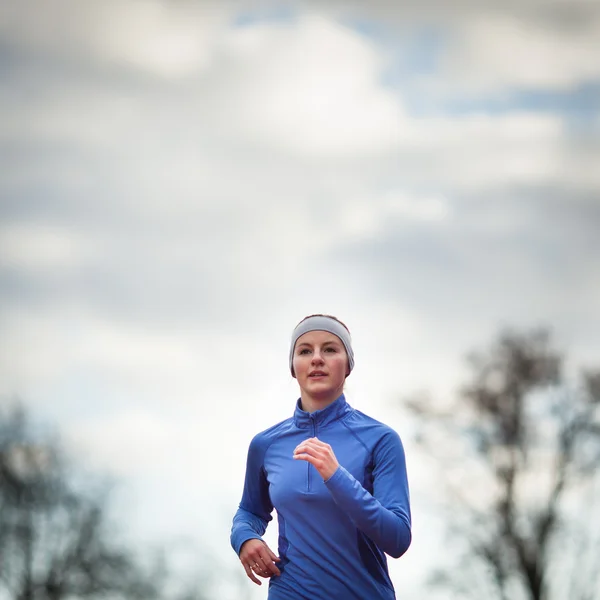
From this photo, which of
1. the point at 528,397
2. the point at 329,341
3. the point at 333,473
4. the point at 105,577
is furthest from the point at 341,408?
the point at 105,577

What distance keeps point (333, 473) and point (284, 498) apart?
0.58m

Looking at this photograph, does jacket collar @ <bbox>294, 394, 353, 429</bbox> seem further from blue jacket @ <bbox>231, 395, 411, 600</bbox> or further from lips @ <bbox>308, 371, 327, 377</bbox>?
lips @ <bbox>308, 371, 327, 377</bbox>

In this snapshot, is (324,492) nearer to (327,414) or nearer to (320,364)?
(327,414)

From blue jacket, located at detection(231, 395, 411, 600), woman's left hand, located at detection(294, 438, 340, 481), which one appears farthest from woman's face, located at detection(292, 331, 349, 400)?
woman's left hand, located at detection(294, 438, 340, 481)

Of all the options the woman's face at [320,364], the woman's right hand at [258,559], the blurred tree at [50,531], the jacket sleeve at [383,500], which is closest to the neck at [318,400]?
the woman's face at [320,364]

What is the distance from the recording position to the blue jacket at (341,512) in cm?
480

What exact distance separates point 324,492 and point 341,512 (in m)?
0.13

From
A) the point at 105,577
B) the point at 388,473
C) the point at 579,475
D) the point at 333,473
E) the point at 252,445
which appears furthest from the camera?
the point at 105,577

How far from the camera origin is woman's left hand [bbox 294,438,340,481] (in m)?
4.74

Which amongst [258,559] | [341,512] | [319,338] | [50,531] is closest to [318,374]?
[319,338]

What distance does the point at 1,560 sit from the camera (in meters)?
29.9

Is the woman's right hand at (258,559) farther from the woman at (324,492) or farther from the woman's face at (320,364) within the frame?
the woman's face at (320,364)

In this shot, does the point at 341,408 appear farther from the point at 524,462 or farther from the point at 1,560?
the point at 1,560

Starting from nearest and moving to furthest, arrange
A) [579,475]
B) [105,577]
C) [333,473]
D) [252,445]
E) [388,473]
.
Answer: [333,473] < [388,473] < [252,445] < [579,475] < [105,577]
